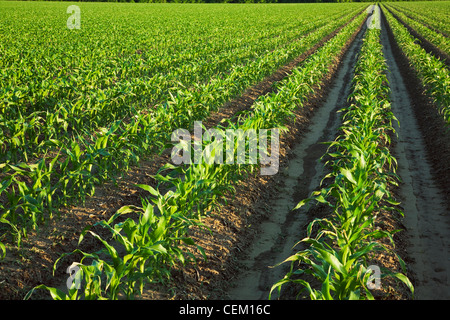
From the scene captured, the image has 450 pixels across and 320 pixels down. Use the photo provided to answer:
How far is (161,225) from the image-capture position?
12.2ft

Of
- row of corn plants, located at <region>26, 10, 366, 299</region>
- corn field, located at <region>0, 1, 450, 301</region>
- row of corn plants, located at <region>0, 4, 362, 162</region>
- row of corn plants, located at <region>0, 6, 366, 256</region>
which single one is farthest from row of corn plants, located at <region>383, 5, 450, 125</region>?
row of corn plants, located at <region>0, 6, 366, 256</region>

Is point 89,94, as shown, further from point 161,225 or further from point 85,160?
point 161,225

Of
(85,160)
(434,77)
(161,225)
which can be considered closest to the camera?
(161,225)

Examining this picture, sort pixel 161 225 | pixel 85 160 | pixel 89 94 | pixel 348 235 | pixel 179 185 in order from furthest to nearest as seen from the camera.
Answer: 1. pixel 89 94
2. pixel 85 160
3. pixel 179 185
4. pixel 348 235
5. pixel 161 225

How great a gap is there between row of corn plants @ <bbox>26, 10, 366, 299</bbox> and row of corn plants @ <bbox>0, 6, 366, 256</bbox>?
2.10 feet

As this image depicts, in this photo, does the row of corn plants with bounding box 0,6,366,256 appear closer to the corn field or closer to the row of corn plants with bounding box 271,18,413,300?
the corn field

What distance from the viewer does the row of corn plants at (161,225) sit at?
3.36 metres

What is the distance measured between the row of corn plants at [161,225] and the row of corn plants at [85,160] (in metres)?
0.64

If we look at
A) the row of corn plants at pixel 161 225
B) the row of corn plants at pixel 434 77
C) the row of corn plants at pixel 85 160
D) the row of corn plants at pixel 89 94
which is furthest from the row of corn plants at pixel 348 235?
the row of corn plants at pixel 89 94

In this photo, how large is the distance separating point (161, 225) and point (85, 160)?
6.55ft

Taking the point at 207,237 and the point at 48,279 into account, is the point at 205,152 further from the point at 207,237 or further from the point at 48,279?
the point at 48,279

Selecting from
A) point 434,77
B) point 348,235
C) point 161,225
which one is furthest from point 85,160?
point 434,77

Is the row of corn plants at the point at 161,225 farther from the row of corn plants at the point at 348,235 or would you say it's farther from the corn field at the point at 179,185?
the row of corn plants at the point at 348,235

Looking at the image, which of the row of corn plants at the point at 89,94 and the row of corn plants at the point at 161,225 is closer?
the row of corn plants at the point at 161,225
